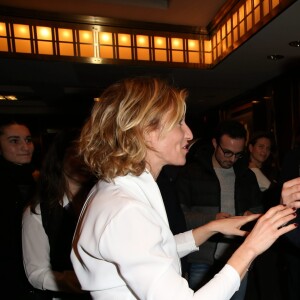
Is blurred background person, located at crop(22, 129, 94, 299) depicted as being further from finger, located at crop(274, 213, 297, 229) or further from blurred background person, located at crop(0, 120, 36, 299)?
finger, located at crop(274, 213, 297, 229)

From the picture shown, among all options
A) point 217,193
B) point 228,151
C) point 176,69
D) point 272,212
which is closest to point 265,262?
point 217,193

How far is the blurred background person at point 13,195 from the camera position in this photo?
1.32 meters

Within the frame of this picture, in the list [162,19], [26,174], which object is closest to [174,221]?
[26,174]

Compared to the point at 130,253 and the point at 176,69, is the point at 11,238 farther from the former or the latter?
the point at 176,69

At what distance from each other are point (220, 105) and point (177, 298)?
19.6 ft

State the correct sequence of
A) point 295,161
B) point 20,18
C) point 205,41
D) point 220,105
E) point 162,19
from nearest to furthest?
point 295,161 < point 20,18 < point 162,19 < point 205,41 < point 220,105

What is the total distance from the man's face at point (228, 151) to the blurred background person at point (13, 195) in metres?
1.15

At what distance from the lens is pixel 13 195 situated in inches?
56.8

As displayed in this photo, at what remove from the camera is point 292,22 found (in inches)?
90.0

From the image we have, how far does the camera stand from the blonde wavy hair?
743 mm

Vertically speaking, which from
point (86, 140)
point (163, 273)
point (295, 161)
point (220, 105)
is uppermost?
point (220, 105)

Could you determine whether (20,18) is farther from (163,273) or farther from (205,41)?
(163,273)

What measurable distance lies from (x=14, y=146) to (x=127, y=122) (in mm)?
1274

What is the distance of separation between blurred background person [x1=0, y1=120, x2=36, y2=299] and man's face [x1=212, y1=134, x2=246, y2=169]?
1.15 m
